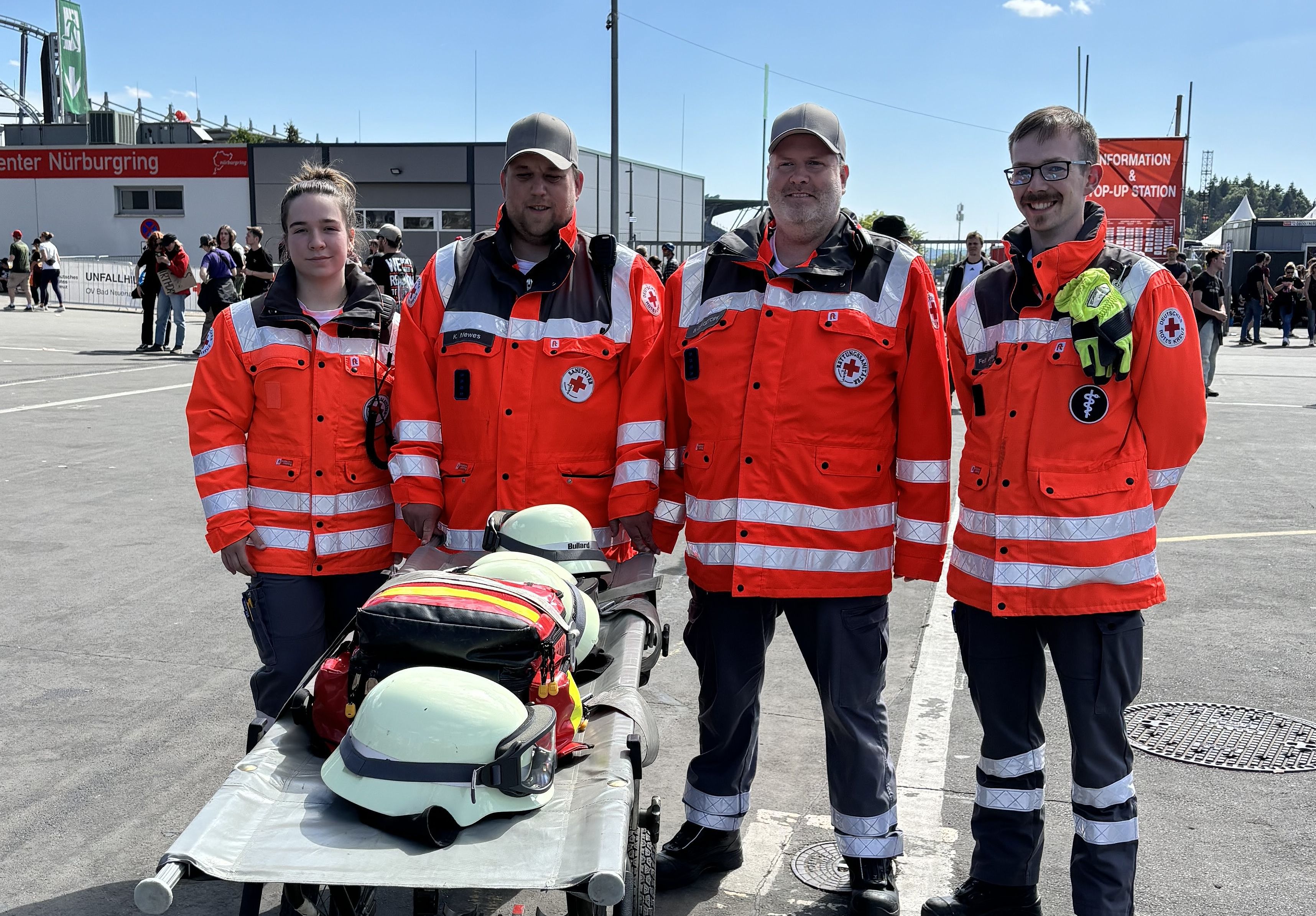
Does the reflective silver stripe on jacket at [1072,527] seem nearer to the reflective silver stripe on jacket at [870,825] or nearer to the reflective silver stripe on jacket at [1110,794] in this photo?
the reflective silver stripe on jacket at [1110,794]

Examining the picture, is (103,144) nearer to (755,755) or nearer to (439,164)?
(439,164)

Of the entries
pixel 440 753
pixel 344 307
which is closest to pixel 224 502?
pixel 344 307

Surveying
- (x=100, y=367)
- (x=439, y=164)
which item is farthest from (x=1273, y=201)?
(x=100, y=367)

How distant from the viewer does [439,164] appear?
46781mm

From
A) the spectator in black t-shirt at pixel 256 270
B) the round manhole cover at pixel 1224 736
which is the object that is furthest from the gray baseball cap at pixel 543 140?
the spectator in black t-shirt at pixel 256 270

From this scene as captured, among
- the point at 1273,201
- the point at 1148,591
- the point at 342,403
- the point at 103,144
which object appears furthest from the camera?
the point at 1273,201

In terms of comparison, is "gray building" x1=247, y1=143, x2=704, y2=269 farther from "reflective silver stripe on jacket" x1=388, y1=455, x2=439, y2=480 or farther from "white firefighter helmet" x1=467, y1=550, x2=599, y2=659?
"white firefighter helmet" x1=467, y1=550, x2=599, y2=659

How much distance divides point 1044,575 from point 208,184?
50.0 m

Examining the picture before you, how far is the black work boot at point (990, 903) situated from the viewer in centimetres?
334

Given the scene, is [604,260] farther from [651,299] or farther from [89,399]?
[89,399]

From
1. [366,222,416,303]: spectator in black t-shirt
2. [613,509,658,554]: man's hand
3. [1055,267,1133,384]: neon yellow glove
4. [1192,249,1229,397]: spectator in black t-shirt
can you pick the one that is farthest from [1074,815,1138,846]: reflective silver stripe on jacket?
[1192,249,1229,397]: spectator in black t-shirt

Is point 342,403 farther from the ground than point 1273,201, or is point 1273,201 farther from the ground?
point 1273,201

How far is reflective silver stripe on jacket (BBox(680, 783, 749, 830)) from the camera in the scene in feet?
12.0

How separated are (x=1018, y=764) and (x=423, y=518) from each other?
2003 mm
